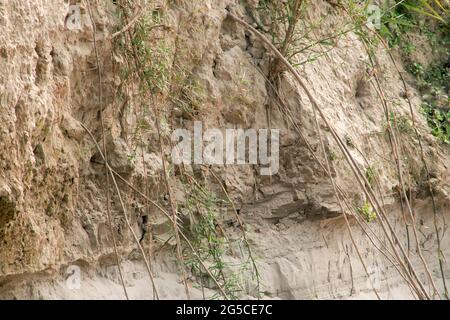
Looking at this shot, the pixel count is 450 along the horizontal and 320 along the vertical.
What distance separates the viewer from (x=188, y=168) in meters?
3.33

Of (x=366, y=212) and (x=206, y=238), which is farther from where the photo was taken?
(x=366, y=212)

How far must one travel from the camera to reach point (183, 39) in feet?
11.1

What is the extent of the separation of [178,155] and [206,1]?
685 mm

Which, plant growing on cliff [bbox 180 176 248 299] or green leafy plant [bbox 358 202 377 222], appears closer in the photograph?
plant growing on cliff [bbox 180 176 248 299]

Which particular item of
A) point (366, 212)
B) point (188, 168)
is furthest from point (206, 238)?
point (366, 212)

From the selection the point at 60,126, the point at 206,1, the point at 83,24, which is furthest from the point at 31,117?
the point at 206,1

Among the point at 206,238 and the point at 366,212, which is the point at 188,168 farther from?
the point at 366,212

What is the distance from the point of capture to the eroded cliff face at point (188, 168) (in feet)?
8.47

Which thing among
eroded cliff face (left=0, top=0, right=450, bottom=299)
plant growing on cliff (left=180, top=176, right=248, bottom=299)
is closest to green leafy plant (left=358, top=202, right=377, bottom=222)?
eroded cliff face (left=0, top=0, right=450, bottom=299)

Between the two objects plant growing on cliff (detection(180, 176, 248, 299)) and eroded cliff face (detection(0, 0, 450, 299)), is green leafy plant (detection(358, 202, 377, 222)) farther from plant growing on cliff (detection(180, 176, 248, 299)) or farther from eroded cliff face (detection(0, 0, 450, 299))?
plant growing on cliff (detection(180, 176, 248, 299))

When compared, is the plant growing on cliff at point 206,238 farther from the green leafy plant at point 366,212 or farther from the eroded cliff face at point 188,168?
the green leafy plant at point 366,212

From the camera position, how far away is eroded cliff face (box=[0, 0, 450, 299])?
2582mm

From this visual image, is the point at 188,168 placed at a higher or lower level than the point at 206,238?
higher
